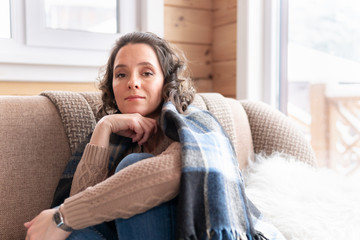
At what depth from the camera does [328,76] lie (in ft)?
6.75

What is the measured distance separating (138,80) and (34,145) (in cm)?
39

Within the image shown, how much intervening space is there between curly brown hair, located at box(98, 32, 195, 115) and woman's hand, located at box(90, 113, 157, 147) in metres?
0.10

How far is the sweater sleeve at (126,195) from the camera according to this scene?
0.93 meters

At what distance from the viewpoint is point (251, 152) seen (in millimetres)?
1682

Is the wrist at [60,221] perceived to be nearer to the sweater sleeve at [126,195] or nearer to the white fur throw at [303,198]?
the sweater sleeve at [126,195]

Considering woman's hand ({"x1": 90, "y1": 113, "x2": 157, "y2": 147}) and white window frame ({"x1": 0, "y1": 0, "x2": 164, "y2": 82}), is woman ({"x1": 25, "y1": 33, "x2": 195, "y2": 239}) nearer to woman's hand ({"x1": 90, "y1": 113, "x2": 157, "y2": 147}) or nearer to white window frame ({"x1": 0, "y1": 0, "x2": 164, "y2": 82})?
woman's hand ({"x1": 90, "y1": 113, "x2": 157, "y2": 147})

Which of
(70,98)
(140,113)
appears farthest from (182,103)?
(70,98)

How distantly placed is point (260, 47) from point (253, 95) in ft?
0.90

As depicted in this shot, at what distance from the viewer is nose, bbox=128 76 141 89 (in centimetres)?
125

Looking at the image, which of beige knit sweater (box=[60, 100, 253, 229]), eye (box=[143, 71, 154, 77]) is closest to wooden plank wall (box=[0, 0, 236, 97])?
eye (box=[143, 71, 154, 77])

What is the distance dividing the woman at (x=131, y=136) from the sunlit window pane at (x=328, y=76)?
928 mm

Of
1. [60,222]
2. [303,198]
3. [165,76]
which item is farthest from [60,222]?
[303,198]

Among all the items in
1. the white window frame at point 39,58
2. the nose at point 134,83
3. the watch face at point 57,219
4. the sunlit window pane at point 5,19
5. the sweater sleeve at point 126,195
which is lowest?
the watch face at point 57,219

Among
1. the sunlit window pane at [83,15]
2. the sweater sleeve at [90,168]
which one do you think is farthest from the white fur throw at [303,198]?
the sunlit window pane at [83,15]
